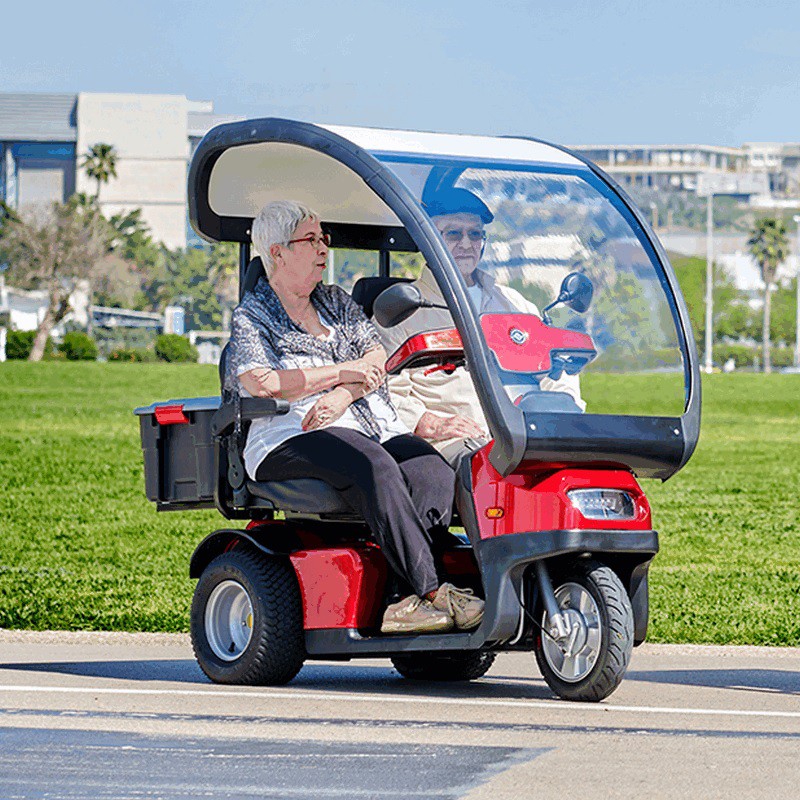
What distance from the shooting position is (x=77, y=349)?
86562 millimetres

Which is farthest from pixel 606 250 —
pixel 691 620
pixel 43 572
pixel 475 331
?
pixel 43 572

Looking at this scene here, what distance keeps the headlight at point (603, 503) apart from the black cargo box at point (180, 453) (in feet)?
5.54

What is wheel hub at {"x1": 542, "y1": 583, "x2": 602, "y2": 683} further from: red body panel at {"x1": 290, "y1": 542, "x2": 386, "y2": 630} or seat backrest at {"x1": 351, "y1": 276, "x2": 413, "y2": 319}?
seat backrest at {"x1": 351, "y1": 276, "x2": 413, "y2": 319}

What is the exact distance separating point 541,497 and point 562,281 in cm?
94

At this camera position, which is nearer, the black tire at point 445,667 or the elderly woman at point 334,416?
the elderly woman at point 334,416

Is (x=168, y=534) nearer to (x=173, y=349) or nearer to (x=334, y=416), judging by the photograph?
(x=334, y=416)

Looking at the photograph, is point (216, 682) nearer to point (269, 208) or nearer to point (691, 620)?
point (269, 208)

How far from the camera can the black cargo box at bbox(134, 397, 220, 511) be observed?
28.0 feet

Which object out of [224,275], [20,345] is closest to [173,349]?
[20,345]

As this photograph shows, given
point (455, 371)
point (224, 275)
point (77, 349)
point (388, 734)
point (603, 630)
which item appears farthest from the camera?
point (224, 275)

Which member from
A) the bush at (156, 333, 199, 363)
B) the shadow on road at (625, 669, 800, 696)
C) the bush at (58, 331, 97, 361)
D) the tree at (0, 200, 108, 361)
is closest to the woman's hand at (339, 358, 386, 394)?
A: the shadow on road at (625, 669, 800, 696)

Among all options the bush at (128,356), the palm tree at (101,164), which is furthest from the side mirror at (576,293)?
the palm tree at (101,164)

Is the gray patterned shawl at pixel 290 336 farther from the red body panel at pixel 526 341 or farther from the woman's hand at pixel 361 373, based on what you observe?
the red body panel at pixel 526 341

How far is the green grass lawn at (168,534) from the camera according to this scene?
466 inches
